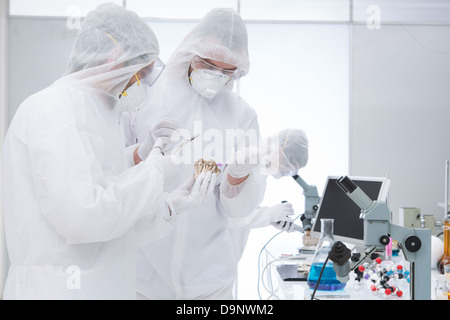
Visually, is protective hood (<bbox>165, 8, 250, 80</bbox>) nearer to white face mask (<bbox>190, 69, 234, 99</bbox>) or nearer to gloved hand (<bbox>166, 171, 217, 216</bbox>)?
white face mask (<bbox>190, 69, 234, 99</bbox>)

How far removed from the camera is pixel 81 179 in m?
0.93

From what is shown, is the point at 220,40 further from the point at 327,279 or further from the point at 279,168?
the point at 327,279

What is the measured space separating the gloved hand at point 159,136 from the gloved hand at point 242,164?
0.22 meters

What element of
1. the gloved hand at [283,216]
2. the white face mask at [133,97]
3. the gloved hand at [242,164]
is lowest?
the gloved hand at [283,216]

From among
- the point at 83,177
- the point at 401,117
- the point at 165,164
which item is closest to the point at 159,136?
the point at 165,164

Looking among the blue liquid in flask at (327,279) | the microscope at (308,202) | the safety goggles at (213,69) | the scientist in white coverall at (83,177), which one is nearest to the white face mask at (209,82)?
the safety goggles at (213,69)

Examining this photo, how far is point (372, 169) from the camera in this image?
6.76 feet

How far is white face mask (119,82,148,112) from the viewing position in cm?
118

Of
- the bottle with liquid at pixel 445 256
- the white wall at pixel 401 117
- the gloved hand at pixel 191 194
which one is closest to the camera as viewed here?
the gloved hand at pixel 191 194

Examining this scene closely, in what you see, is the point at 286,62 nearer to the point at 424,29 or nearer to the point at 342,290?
the point at 424,29

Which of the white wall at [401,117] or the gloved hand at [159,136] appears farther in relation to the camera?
the white wall at [401,117]

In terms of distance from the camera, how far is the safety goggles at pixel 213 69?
1.42 m

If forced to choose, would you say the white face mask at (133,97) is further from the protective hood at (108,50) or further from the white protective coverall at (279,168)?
the white protective coverall at (279,168)
